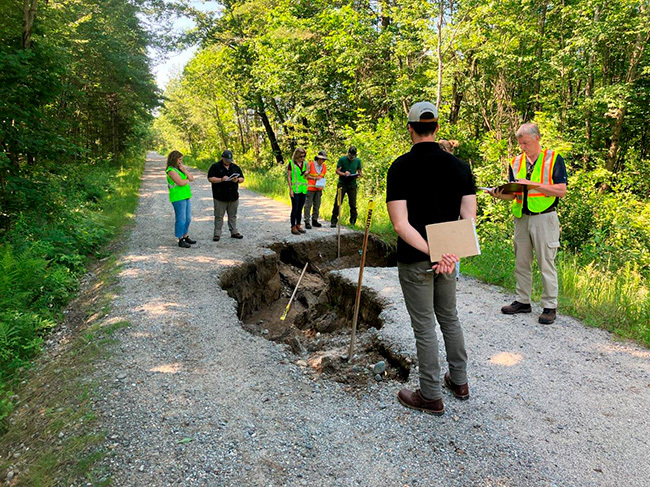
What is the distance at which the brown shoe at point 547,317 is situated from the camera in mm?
4465

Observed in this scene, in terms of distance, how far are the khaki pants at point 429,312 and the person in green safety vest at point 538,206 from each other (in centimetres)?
207

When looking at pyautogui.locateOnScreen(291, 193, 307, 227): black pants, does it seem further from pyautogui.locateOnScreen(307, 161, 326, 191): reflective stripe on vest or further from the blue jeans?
the blue jeans

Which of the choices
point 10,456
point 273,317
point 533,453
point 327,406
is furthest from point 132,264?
point 533,453

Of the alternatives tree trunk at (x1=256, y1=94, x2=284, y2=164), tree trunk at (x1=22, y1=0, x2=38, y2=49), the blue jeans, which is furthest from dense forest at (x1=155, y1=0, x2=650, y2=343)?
tree trunk at (x1=22, y1=0, x2=38, y2=49)

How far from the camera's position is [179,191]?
22.9ft

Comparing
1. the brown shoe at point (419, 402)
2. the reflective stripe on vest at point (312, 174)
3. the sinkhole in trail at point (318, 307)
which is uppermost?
the reflective stripe on vest at point (312, 174)

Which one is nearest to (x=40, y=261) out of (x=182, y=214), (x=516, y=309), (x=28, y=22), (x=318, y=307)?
(x=182, y=214)

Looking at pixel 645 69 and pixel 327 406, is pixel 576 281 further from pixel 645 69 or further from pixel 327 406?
pixel 645 69

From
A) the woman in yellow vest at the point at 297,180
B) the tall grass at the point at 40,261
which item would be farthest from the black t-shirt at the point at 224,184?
the tall grass at the point at 40,261

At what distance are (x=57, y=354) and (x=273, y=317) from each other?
3.28m

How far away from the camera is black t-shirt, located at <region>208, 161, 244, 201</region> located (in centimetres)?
746

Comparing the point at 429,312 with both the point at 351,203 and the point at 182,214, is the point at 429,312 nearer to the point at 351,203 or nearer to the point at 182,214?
the point at 182,214

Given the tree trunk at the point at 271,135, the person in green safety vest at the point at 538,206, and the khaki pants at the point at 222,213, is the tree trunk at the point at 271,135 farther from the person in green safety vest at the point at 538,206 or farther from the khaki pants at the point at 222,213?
the person in green safety vest at the point at 538,206

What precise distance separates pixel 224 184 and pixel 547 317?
6049 mm
